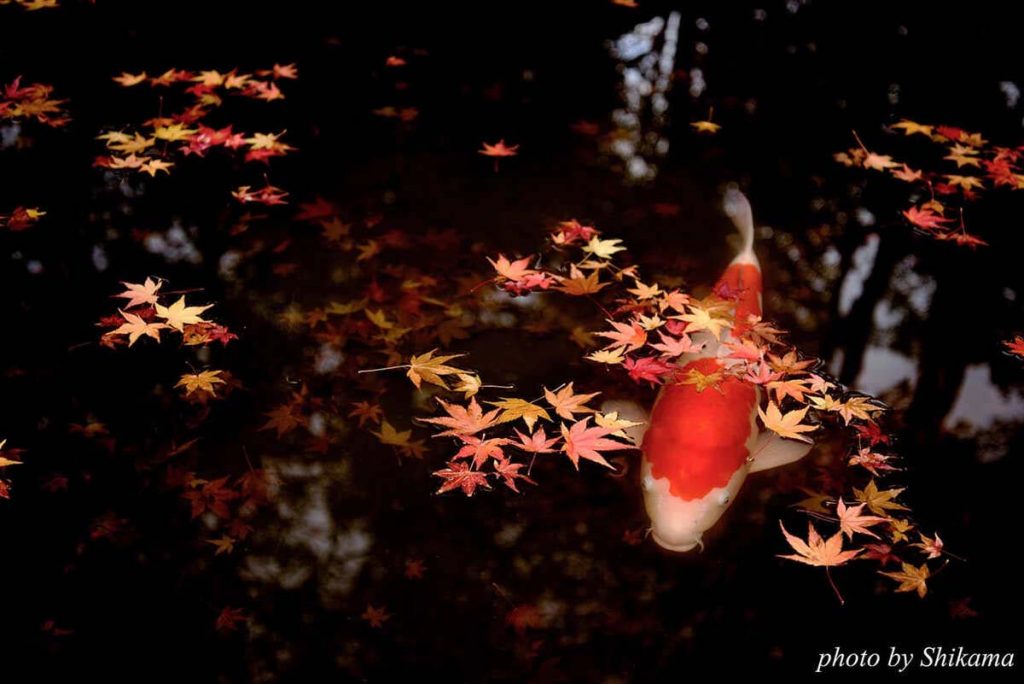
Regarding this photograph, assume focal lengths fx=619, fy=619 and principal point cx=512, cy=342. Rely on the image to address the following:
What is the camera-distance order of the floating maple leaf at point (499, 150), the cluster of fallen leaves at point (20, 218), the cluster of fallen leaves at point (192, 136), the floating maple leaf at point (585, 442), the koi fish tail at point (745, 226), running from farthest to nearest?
the floating maple leaf at point (499, 150) → the cluster of fallen leaves at point (192, 136) → the cluster of fallen leaves at point (20, 218) → the koi fish tail at point (745, 226) → the floating maple leaf at point (585, 442)

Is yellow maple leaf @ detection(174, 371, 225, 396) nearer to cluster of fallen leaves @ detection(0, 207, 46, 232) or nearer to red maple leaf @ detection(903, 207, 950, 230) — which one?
cluster of fallen leaves @ detection(0, 207, 46, 232)

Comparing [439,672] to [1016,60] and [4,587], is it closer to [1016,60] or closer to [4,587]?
[4,587]

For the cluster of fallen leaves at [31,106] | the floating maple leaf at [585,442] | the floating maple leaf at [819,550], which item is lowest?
the floating maple leaf at [819,550]

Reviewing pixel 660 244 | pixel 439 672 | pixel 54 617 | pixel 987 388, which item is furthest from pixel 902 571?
pixel 54 617

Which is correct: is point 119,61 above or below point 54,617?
above

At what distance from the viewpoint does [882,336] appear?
143 inches

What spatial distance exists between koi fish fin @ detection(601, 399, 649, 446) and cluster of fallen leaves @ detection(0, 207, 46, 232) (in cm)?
360

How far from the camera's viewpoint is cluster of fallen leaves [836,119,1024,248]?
425 centimetres

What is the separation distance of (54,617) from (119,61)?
4.97 meters

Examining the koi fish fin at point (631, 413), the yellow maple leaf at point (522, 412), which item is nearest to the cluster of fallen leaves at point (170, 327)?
the yellow maple leaf at point (522, 412)

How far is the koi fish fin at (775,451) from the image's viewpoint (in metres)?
2.74

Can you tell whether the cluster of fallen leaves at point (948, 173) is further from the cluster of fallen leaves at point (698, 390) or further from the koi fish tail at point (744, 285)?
the cluster of fallen leaves at point (698, 390)

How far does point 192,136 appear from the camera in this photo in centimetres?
441

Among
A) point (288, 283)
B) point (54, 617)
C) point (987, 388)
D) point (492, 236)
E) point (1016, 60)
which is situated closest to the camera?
point (54, 617)
